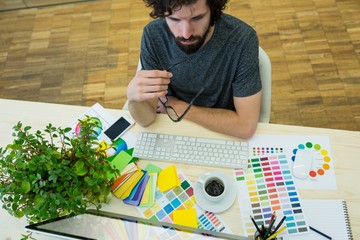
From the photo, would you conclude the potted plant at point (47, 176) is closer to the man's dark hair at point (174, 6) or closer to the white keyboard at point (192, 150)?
the white keyboard at point (192, 150)

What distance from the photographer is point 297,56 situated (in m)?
2.63

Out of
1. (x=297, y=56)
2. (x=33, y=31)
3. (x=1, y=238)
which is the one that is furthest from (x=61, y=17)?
(x=1, y=238)

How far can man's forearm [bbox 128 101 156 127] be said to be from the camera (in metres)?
1.41

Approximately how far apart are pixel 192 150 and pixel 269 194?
0.32m

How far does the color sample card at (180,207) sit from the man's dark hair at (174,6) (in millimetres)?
601

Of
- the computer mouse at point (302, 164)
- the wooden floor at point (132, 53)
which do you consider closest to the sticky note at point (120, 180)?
the computer mouse at point (302, 164)

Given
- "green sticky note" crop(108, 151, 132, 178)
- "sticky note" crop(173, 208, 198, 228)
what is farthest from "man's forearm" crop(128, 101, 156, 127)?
"sticky note" crop(173, 208, 198, 228)

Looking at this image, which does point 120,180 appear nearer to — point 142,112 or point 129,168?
point 129,168

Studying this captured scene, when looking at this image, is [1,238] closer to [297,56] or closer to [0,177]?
[0,177]

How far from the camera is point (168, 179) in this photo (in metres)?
1.33

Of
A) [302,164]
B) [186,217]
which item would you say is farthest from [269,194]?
[186,217]

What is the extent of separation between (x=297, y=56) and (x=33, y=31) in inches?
83.7

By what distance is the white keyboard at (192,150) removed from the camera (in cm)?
135

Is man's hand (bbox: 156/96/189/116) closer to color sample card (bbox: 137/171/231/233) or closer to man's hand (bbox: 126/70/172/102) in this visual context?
man's hand (bbox: 126/70/172/102)
